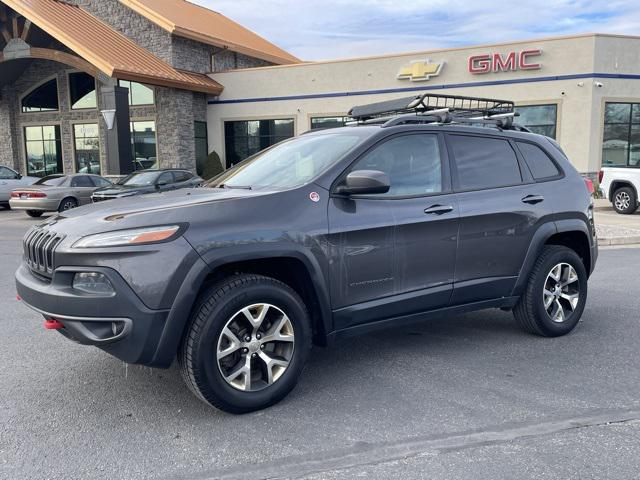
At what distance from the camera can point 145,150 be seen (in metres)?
26.3

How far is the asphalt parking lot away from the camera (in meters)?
3.02

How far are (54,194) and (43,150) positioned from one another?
45.9 feet

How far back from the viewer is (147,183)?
16.6 meters

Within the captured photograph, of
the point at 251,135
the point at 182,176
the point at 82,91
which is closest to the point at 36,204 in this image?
the point at 182,176

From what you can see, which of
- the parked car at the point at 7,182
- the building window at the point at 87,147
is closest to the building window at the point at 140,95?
the building window at the point at 87,147

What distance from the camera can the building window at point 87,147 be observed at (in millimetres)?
27484

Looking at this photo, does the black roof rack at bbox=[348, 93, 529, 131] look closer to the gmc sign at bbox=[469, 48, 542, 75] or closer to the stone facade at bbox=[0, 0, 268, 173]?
the gmc sign at bbox=[469, 48, 542, 75]

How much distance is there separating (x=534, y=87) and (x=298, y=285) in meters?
20.2

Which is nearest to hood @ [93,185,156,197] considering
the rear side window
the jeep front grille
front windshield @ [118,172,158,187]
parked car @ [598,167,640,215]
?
front windshield @ [118,172,158,187]

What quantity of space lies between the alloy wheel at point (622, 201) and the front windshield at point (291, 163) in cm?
1403

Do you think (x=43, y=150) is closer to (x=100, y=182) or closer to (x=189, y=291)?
(x=100, y=182)

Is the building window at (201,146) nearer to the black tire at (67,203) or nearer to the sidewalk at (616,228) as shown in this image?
the black tire at (67,203)

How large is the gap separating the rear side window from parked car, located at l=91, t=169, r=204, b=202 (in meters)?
11.7

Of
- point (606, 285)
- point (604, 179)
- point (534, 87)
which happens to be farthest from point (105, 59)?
point (606, 285)
